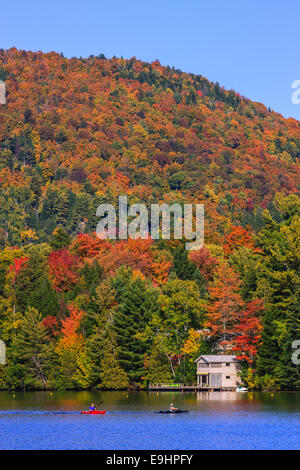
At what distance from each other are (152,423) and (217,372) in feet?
131

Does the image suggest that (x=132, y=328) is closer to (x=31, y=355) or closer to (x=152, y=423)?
(x=31, y=355)

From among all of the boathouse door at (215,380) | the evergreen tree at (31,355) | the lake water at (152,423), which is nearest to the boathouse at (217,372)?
the boathouse door at (215,380)

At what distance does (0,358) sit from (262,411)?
5015cm

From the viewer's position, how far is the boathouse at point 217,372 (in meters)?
119

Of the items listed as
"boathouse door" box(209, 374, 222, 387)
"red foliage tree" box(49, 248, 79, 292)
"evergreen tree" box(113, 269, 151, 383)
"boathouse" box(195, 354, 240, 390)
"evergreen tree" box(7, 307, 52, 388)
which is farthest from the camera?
"red foliage tree" box(49, 248, 79, 292)

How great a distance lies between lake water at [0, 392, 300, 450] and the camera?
68500mm

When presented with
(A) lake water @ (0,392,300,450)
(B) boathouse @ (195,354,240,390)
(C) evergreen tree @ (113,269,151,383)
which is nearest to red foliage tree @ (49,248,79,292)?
(C) evergreen tree @ (113,269,151,383)

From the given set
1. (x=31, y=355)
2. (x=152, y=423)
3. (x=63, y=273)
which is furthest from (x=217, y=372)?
(x=152, y=423)

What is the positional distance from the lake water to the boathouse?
9905 mm

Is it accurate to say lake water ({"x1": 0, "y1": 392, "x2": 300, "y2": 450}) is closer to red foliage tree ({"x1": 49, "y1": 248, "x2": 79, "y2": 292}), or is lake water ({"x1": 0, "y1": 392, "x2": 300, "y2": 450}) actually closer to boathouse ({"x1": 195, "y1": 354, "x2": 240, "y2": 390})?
boathouse ({"x1": 195, "y1": 354, "x2": 240, "y2": 390})

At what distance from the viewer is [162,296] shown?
122938 millimetres

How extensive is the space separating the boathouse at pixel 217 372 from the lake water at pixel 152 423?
9.91 metres
